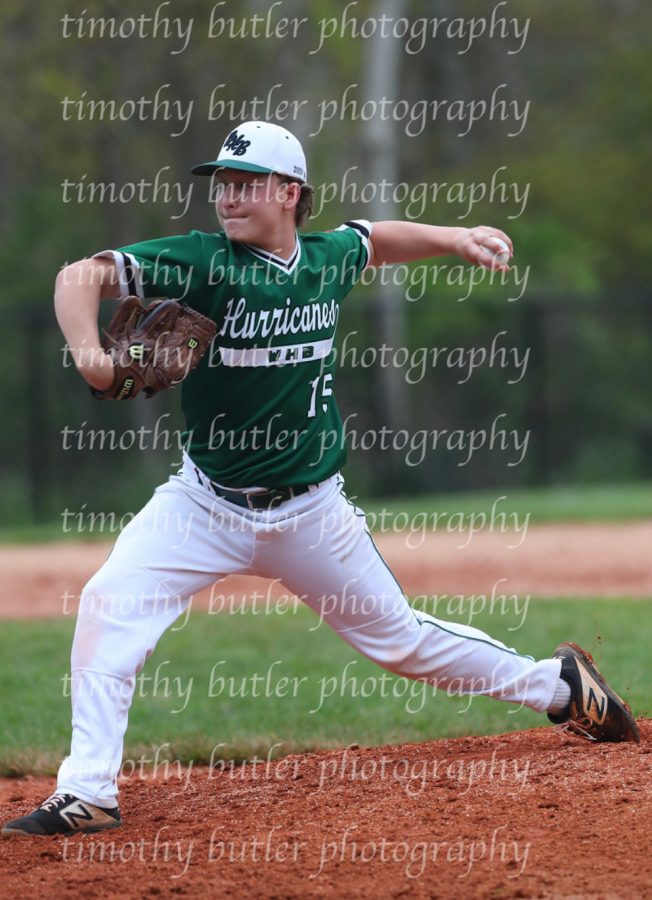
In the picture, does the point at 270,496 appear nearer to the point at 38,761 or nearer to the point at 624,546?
the point at 38,761

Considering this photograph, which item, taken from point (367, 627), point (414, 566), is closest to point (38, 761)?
point (367, 627)

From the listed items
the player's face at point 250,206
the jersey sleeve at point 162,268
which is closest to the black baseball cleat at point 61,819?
the jersey sleeve at point 162,268

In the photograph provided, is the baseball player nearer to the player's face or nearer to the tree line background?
the player's face

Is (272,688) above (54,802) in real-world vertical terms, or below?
above

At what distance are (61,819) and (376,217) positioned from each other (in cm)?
1669

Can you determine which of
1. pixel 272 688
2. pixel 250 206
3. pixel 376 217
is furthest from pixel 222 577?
pixel 376 217

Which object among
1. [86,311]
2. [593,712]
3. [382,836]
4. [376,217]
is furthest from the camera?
[376,217]

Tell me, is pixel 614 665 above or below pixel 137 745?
above

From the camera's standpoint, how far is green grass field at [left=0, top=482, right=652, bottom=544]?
45.8 feet

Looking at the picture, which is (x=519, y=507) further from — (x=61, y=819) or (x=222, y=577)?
(x=61, y=819)

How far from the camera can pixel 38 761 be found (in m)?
5.63

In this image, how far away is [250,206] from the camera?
443 cm

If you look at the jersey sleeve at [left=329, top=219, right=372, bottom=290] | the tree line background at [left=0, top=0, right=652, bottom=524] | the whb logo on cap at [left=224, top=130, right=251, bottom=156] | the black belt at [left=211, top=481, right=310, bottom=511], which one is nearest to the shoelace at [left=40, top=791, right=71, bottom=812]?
the black belt at [left=211, top=481, right=310, bottom=511]

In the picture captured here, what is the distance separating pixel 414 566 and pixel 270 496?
707 cm
